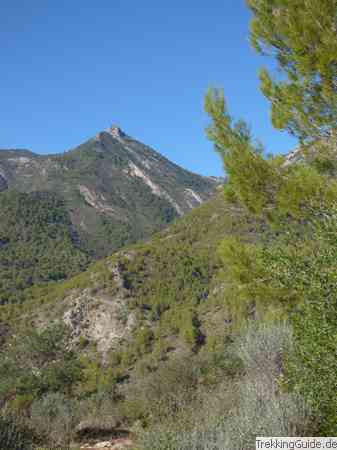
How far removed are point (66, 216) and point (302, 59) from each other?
14622 cm

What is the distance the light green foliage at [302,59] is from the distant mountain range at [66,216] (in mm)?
95978

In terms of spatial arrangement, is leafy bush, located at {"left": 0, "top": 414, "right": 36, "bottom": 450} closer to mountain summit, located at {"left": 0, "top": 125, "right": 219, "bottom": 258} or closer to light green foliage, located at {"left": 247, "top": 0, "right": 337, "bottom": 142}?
light green foliage, located at {"left": 247, "top": 0, "right": 337, "bottom": 142}

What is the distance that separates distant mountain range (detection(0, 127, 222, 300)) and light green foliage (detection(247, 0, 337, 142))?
95978 millimetres

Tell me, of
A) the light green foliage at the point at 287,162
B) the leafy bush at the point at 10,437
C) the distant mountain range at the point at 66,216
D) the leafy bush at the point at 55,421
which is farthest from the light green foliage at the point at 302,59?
the distant mountain range at the point at 66,216

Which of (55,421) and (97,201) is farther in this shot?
(97,201)

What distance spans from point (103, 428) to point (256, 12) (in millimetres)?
12416

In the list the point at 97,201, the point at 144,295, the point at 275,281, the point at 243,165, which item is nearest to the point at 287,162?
the point at 243,165

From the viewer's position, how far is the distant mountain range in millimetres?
117000

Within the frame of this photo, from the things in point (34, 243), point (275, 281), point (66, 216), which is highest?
Result: point (66, 216)

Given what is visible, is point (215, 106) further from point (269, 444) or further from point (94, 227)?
point (94, 227)

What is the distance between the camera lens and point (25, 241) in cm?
12912

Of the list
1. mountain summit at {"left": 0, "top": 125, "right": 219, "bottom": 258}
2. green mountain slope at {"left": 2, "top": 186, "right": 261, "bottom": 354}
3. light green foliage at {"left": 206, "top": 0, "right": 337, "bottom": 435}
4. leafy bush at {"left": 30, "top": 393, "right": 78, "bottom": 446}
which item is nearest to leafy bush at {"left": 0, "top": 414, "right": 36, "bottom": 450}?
leafy bush at {"left": 30, "top": 393, "right": 78, "bottom": 446}

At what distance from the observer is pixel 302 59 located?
729 centimetres

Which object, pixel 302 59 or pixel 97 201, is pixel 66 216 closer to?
pixel 97 201
